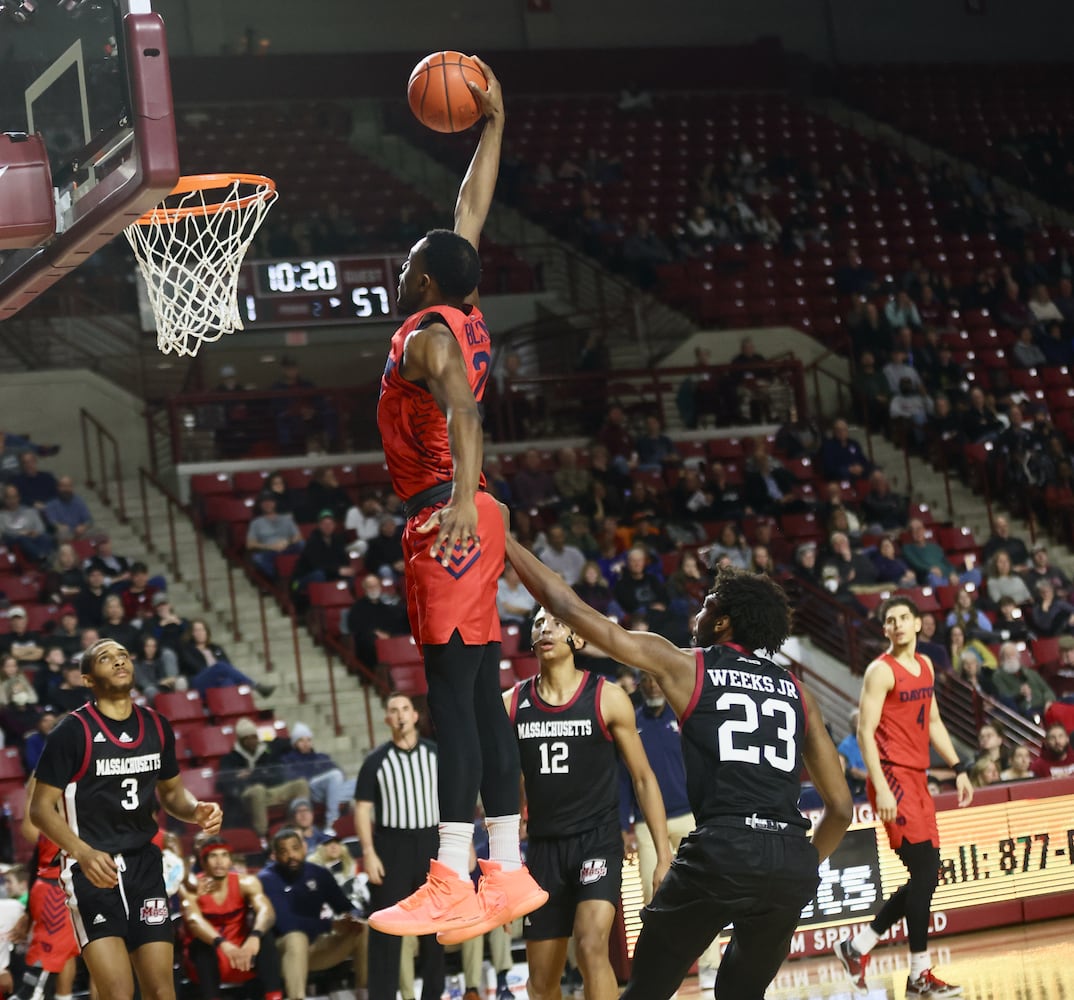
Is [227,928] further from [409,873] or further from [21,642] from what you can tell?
[21,642]

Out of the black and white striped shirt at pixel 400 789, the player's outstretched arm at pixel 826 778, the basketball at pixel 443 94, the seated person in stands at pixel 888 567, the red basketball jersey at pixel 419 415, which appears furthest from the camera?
the seated person in stands at pixel 888 567

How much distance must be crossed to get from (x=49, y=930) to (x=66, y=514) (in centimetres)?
647

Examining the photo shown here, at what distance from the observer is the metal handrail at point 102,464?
16.7 m

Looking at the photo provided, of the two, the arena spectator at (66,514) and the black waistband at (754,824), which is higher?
the arena spectator at (66,514)

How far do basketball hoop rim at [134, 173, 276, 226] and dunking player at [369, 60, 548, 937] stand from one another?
2217mm

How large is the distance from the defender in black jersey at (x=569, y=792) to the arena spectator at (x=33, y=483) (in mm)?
8831

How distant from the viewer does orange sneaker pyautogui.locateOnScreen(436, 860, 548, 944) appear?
4754 millimetres

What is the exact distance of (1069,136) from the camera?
1033 inches

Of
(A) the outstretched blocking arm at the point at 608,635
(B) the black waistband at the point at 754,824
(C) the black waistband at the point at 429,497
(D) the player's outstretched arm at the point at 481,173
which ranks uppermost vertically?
(D) the player's outstretched arm at the point at 481,173

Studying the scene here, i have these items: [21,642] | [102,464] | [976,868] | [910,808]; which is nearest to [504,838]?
[910,808]

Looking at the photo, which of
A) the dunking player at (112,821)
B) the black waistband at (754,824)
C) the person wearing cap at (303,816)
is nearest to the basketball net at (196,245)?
the dunking player at (112,821)

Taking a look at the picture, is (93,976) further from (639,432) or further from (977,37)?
(977,37)

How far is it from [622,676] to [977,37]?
2051cm

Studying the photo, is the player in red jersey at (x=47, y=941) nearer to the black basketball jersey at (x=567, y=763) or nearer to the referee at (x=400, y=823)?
the referee at (x=400, y=823)
